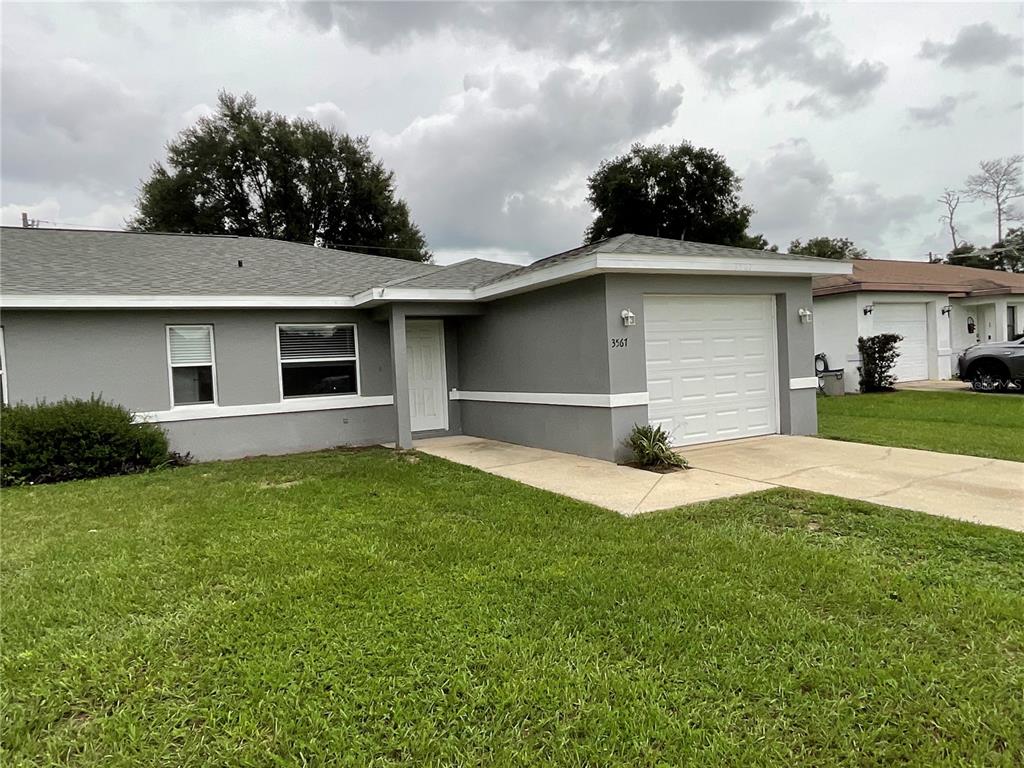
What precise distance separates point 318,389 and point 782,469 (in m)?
7.96

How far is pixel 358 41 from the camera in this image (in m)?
10.6

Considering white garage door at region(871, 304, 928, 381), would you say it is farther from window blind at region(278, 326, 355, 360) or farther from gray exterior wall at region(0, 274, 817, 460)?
window blind at region(278, 326, 355, 360)

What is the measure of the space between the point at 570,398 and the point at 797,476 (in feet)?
10.9

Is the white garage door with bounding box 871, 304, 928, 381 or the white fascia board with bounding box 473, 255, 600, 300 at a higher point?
the white fascia board with bounding box 473, 255, 600, 300

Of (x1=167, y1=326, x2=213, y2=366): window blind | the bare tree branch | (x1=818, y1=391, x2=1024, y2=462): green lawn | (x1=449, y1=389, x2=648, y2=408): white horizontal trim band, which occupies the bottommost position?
(x1=818, y1=391, x2=1024, y2=462): green lawn

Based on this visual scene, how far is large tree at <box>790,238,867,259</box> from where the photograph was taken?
4534 centimetres

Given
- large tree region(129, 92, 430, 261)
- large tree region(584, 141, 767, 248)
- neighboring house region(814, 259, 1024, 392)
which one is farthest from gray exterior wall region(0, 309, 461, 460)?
large tree region(584, 141, 767, 248)

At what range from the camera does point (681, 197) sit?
35469 mm

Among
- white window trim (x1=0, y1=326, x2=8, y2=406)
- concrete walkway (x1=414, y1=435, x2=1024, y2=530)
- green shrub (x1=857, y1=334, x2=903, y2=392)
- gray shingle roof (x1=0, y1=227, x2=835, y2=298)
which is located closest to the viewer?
concrete walkway (x1=414, y1=435, x2=1024, y2=530)

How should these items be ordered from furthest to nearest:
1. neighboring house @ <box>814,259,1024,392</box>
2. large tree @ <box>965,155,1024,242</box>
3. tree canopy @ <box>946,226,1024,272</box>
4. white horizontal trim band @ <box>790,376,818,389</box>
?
1. tree canopy @ <box>946,226,1024,272</box>
2. large tree @ <box>965,155,1024,242</box>
3. neighboring house @ <box>814,259,1024,392</box>
4. white horizontal trim band @ <box>790,376,818,389</box>

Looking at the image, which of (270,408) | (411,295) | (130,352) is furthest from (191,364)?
(411,295)

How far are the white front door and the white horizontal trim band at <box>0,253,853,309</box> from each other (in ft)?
5.32

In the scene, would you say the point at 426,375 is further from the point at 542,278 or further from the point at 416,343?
the point at 542,278

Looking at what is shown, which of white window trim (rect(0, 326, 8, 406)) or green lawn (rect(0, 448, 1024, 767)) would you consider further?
white window trim (rect(0, 326, 8, 406))
